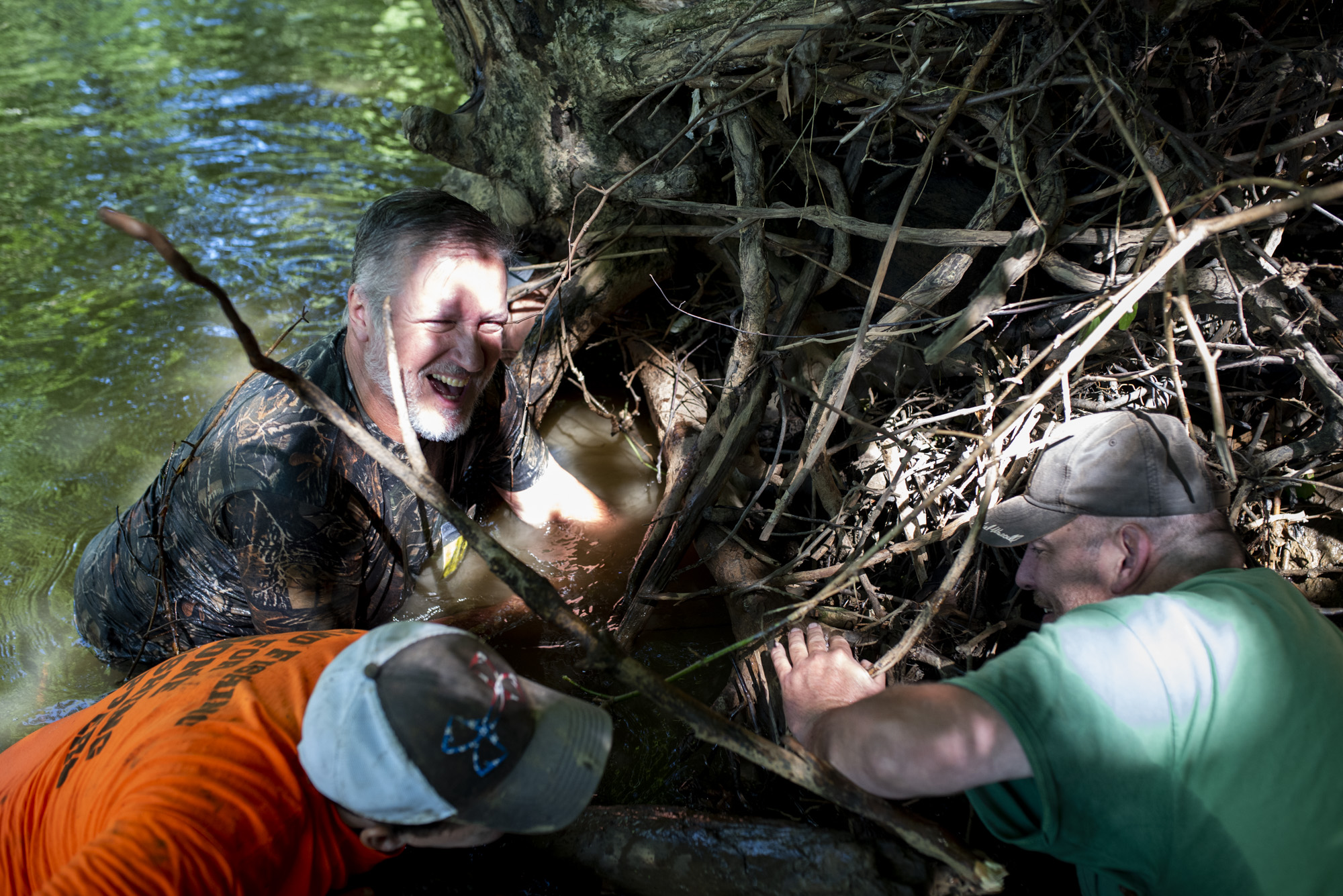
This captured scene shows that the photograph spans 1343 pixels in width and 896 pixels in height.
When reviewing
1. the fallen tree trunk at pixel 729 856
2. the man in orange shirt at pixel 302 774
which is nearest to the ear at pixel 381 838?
the man in orange shirt at pixel 302 774

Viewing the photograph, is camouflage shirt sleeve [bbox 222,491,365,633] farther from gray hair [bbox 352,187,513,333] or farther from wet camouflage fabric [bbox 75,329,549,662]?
gray hair [bbox 352,187,513,333]

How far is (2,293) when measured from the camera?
195 inches

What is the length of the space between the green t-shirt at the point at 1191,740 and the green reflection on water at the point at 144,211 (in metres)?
3.39

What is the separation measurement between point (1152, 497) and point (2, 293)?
258 inches

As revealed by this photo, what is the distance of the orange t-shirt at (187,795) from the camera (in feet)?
4.12

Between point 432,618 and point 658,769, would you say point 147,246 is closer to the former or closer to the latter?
point 432,618

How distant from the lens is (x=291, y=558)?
2297 mm

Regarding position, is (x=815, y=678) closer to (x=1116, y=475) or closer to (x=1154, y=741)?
(x=1154, y=741)

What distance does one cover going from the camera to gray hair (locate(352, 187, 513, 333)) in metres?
2.48

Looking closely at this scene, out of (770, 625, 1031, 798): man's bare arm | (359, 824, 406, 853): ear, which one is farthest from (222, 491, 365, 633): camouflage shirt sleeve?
(770, 625, 1031, 798): man's bare arm

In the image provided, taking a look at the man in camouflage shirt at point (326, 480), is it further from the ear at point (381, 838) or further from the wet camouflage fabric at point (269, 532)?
the ear at point (381, 838)

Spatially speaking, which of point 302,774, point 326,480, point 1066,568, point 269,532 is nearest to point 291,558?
point 269,532

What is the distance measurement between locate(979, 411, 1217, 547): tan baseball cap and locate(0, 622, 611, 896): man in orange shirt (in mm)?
1251

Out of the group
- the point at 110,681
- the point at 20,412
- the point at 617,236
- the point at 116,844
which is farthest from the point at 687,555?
the point at 20,412
